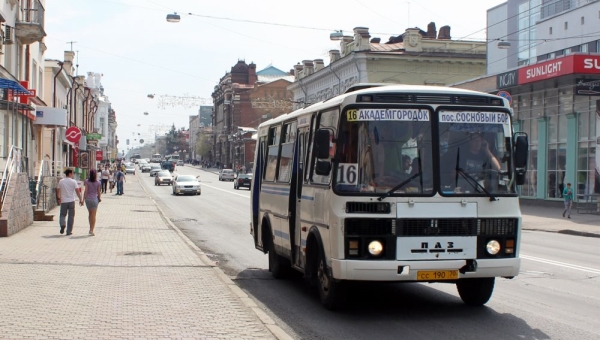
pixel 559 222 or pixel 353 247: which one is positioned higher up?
pixel 353 247

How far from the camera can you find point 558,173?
3878cm

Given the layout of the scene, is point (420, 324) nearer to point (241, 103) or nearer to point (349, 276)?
point (349, 276)

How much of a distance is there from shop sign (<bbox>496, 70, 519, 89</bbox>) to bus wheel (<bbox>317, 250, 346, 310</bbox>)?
31.2 m

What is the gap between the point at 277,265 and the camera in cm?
1293

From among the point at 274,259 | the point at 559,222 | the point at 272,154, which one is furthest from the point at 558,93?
the point at 274,259

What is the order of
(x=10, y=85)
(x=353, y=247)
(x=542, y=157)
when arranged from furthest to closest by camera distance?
1. (x=542, y=157)
2. (x=10, y=85)
3. (x=353, y=247)

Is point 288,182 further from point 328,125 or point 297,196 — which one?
point 328,125

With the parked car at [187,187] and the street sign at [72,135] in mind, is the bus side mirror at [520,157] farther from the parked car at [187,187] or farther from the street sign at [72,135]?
the parked car at [187,187]

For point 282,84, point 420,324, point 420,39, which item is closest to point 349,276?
point 420,324

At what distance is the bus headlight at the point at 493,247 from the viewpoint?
9.28 metres

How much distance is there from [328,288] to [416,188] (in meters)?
1.70

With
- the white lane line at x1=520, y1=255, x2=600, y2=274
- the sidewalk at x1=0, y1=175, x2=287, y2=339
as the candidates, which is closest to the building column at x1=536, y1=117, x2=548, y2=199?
the white lane line at x1=520, y1=255, x2=600, y2=274

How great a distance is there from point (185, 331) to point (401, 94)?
148 inches

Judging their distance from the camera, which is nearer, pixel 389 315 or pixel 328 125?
pixel 389 315
